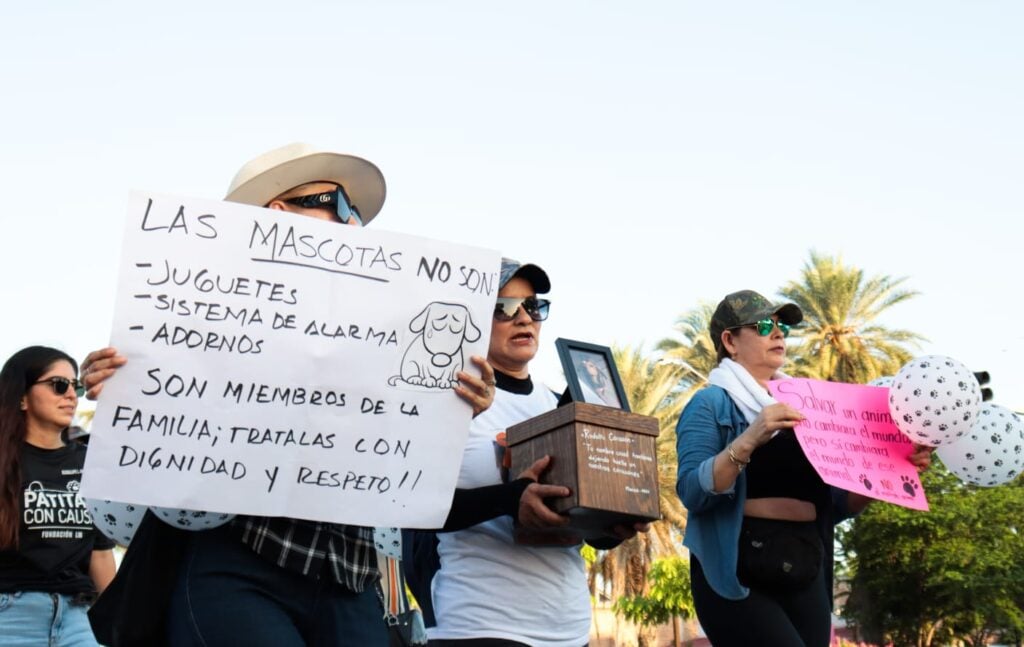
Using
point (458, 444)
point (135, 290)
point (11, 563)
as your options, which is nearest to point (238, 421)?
point (135, 290)

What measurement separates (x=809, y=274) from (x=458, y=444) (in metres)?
33.6

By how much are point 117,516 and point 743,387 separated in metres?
2.77

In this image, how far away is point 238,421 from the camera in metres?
3.18

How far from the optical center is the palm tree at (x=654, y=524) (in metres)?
36.8

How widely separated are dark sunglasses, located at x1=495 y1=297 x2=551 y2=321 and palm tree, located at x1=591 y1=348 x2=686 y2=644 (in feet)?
106

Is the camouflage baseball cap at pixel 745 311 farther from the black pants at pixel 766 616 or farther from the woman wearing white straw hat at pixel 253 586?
the woman wearing white straw hat at pixel 253 586

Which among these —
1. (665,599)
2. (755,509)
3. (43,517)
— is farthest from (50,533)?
(665,599)

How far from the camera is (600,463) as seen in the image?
3.59 metres

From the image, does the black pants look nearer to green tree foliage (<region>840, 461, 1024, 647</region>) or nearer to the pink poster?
the pink poster

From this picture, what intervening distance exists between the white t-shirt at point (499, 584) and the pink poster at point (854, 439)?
114 cm

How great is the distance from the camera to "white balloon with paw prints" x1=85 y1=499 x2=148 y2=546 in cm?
327

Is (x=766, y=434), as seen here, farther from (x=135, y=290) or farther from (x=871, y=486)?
(x=135, y=290)

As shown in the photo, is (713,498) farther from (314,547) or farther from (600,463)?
(314,547)

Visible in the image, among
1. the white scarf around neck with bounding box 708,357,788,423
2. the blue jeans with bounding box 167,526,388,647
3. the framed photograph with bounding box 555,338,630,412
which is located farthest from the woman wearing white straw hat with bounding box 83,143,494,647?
the white scarf around neck with bounding box 708,357,788,423
